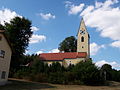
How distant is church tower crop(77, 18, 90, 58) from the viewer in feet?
235

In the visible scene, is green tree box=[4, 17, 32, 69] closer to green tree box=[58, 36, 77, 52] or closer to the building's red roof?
the building's red roof

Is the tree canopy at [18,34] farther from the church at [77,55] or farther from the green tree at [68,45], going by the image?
the green tree at [68,45]

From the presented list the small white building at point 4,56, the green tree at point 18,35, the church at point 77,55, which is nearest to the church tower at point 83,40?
the church at point 77,55

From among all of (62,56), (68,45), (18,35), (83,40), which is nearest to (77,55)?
(62,56)

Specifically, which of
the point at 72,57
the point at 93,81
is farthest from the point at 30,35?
the point at 72,57

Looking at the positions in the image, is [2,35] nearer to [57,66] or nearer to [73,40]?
[57,66]

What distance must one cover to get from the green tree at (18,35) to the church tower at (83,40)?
3196 centimetres

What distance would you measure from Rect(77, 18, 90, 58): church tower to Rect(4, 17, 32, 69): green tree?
31964 mm

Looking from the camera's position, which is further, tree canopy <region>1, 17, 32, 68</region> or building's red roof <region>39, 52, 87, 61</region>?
building's red roof <region>39, 52, 87, 61</region>

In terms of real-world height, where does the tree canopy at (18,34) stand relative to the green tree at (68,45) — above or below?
below

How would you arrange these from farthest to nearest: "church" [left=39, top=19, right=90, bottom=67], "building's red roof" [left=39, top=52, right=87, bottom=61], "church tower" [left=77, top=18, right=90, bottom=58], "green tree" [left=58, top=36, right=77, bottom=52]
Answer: "green tree" [left=58, top=36, right=77, bottom=52]
"church tower" [left=77, top=18, right=90, bottom=58]
"building's red roof" [left=39, top=52, right=87, bottom=61]
"church" [left=39, top=19, right=90, bottom=67]

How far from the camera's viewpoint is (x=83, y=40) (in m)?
73.2

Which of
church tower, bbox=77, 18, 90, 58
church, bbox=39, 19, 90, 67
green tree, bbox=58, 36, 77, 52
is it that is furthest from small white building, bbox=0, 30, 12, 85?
green tree, bbox=58, 36, 77, 52

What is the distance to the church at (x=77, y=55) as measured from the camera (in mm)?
67125
